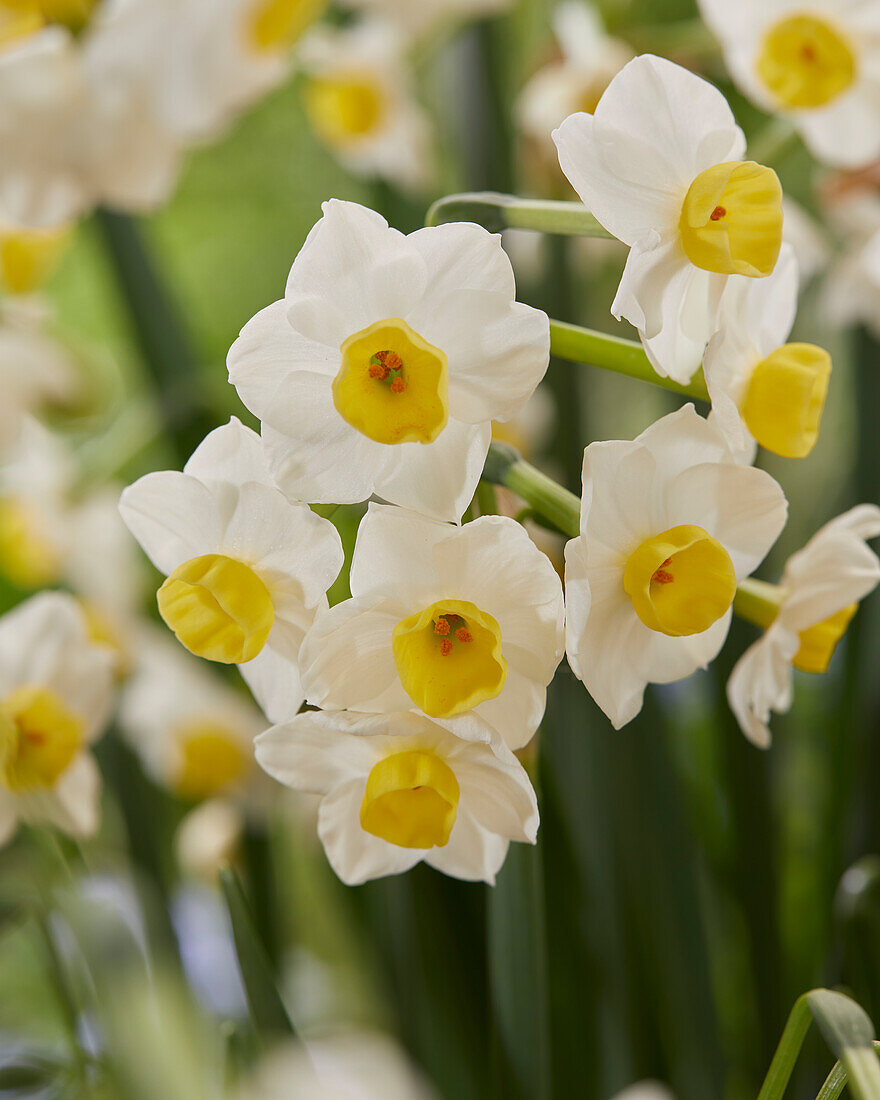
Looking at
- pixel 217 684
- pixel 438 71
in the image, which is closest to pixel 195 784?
pixel 217 684

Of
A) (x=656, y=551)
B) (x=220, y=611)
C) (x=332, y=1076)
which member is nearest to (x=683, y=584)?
(x=656, y=551)

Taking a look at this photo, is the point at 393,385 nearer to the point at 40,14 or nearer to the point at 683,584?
the point at 683,584

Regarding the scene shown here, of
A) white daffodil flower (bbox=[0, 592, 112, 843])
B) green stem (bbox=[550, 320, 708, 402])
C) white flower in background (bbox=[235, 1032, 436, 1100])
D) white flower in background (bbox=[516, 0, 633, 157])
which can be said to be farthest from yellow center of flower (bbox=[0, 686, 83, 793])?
white flower in background (bbox=[516, 0, 633, 157])

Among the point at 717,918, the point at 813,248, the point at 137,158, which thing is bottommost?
the point at 717,918

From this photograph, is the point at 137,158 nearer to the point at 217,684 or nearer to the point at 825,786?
the point at 217,684

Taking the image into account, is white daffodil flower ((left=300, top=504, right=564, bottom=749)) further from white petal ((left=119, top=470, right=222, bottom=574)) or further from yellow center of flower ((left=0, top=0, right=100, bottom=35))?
yellow center of flower ((left=0, top=0, right=100, bottom=35))

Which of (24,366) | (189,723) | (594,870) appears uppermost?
(24,366)
